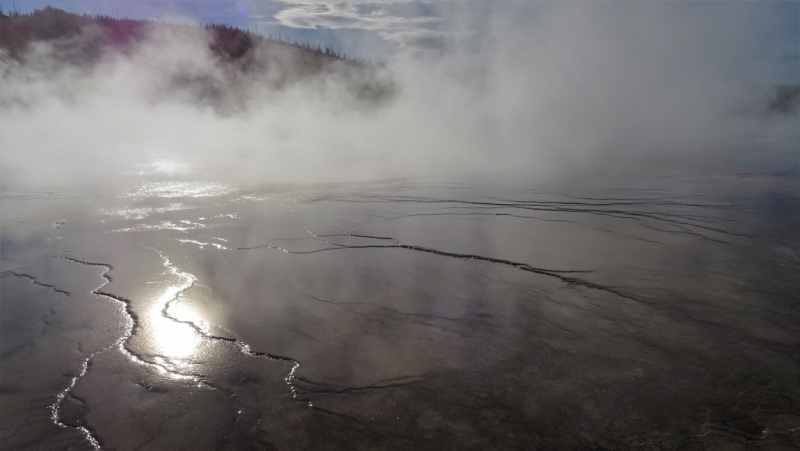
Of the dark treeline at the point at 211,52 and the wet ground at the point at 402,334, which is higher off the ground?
the dark treeline at the point at 211,52

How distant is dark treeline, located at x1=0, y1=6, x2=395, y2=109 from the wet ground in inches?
663

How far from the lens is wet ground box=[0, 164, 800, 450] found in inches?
66.7

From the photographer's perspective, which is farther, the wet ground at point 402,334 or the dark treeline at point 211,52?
the dark treeline at point 211,52

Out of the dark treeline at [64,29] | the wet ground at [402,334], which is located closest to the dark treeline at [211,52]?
the dark treeline at [64,29]

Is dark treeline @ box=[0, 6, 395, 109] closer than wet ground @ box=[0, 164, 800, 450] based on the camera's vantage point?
No

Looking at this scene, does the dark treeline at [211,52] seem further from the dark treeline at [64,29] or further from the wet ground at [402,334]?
the wet ground at [402,334]

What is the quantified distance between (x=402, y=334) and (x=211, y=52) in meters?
27.5

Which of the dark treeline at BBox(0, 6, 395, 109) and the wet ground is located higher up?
the dark treeline at BBox(0, 6, 395, 109)

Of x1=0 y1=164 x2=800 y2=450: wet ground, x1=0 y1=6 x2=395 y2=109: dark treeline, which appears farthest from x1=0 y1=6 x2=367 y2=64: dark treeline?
x1=0 y1=164 x2=800 y2=450: wet ground

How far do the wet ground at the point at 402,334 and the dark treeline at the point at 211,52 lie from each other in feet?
55.3

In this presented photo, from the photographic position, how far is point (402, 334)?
2375 millimetres

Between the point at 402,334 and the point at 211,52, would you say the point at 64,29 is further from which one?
the point at 402,334

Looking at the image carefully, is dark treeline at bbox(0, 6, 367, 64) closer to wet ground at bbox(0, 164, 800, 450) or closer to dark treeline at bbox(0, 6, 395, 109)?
dark treeline at bbox(0, 6, 395, 109)

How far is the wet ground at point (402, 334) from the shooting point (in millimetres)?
1693
